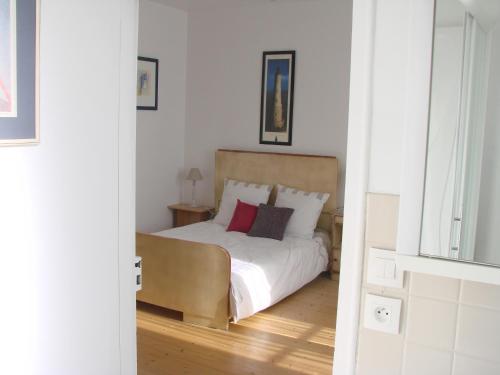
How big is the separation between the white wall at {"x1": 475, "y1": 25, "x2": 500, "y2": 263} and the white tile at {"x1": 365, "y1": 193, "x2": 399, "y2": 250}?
0.70ft

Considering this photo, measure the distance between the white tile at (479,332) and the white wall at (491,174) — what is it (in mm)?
170

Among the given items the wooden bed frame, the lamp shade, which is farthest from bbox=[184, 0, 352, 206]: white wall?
the wooden bed frame

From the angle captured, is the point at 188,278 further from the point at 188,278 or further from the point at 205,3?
the point at 205,3

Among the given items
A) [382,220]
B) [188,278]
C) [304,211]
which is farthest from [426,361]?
[304,211]

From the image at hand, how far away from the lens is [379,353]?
1.52 meters

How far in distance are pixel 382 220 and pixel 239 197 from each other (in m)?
4.14

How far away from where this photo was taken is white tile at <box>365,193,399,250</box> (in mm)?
1483

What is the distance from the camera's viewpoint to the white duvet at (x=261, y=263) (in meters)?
4.15

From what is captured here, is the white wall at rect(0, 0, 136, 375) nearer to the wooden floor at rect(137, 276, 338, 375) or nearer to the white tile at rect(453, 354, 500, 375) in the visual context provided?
the white tile at rect(453, 354, 500, 375)

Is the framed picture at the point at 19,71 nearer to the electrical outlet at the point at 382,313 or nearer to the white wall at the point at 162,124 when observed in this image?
the electrical outlet at the point at 382,313

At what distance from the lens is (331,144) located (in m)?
5.52

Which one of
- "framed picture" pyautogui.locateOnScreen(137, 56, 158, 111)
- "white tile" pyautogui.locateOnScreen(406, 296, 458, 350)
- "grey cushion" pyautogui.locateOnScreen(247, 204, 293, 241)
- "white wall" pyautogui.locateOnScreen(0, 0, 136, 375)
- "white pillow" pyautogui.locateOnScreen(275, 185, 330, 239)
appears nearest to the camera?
"white tile" pyautogui.locateOnScreen(406, 296, 458, 350)

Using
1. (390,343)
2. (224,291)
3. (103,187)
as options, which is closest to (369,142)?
(390,343)

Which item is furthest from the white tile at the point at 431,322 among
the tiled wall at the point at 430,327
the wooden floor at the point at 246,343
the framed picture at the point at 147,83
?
the framed picture at the point at 147,83
